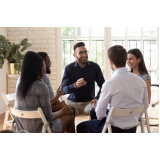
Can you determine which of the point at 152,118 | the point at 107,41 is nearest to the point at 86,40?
the point at 107,41

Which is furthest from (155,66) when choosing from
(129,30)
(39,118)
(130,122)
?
(39,118)

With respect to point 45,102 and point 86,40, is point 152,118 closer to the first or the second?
point 86,40

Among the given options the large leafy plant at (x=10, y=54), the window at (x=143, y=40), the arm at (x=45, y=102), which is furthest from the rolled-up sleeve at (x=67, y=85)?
the window at (x=143, y=40)

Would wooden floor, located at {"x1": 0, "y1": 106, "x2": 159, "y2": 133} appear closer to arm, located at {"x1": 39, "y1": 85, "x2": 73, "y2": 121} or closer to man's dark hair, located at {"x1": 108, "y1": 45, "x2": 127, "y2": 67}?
arm, located at {"x1": 39, "y1": 85, "x2": 73, "y2": 121}

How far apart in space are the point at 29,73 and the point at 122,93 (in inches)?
34.2

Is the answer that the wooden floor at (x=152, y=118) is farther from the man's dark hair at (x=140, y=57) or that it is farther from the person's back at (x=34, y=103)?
the person's back at (x=34, y=103)

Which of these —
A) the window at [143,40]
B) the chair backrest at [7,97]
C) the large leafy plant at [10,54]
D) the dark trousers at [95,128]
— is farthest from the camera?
the window at [143,40]

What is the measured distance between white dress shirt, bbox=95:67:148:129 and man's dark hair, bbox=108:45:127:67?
67mm

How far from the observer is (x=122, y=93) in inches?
80.5

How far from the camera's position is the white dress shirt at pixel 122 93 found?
2.04 m

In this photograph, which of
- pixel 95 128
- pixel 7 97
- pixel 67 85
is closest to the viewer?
pixel 95 128
